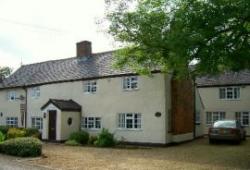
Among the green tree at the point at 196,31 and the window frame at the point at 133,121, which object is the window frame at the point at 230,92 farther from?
the green tree at the point at 196,31

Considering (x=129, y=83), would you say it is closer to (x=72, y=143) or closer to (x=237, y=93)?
(x=72, y=143)

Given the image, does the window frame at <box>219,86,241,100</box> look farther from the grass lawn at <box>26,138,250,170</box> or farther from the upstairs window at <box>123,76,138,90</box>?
the grass lawn at <box>26,138,250,170</box>

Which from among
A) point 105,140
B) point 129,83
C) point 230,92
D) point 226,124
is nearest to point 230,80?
point 230,92

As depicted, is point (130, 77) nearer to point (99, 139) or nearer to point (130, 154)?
point (99, 139)

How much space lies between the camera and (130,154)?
2181cm

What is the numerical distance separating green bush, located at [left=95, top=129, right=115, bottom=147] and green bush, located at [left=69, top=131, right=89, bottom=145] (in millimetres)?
1821

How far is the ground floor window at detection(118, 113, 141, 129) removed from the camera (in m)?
27.9

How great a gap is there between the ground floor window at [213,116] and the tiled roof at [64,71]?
1270 cm

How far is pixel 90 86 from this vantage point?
103ft

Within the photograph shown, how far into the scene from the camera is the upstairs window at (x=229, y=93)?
3728cm

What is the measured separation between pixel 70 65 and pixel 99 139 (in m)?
10.6

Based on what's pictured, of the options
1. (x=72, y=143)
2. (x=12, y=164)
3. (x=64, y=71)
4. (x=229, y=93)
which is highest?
(x=64, y=71)

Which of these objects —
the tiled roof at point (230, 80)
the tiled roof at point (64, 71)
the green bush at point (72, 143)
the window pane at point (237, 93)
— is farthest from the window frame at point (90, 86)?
the window pane at point (237, 93)

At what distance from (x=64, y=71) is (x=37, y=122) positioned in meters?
5.13
